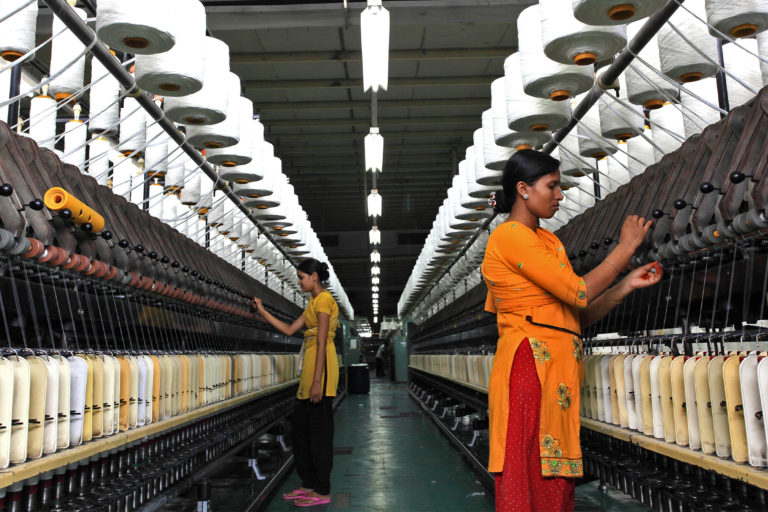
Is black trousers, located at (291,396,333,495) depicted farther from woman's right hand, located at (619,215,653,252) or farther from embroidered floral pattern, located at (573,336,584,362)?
woman's right hand, located at (619,215,653,252)

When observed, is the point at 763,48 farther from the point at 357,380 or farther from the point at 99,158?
the point at 357,380

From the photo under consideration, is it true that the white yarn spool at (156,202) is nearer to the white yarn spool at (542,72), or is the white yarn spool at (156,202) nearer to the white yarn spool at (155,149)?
the white yarn spool at (155,149)

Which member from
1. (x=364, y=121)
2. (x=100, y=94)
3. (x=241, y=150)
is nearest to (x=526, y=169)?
(x=241, y=150)

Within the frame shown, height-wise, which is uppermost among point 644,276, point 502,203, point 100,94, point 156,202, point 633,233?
point 100,94

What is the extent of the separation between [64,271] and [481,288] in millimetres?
5542

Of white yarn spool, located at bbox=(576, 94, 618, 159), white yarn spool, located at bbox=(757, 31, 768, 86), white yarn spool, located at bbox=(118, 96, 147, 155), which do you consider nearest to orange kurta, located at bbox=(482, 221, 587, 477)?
white yarn spool, located at bbox=(757, 31, 768, 86)

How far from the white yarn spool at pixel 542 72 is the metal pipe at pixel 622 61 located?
0.95 ft

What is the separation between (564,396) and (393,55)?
8192 mm

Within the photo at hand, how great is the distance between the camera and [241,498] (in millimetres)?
5516

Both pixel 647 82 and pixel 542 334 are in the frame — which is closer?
pixel 542 334

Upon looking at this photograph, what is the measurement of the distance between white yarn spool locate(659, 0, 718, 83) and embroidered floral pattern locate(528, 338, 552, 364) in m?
1.80

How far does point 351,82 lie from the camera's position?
1062 cm

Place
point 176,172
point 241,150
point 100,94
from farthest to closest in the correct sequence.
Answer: point 176,172 → point 100,94 → point 241,150

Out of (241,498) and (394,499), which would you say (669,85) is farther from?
(241,498)
